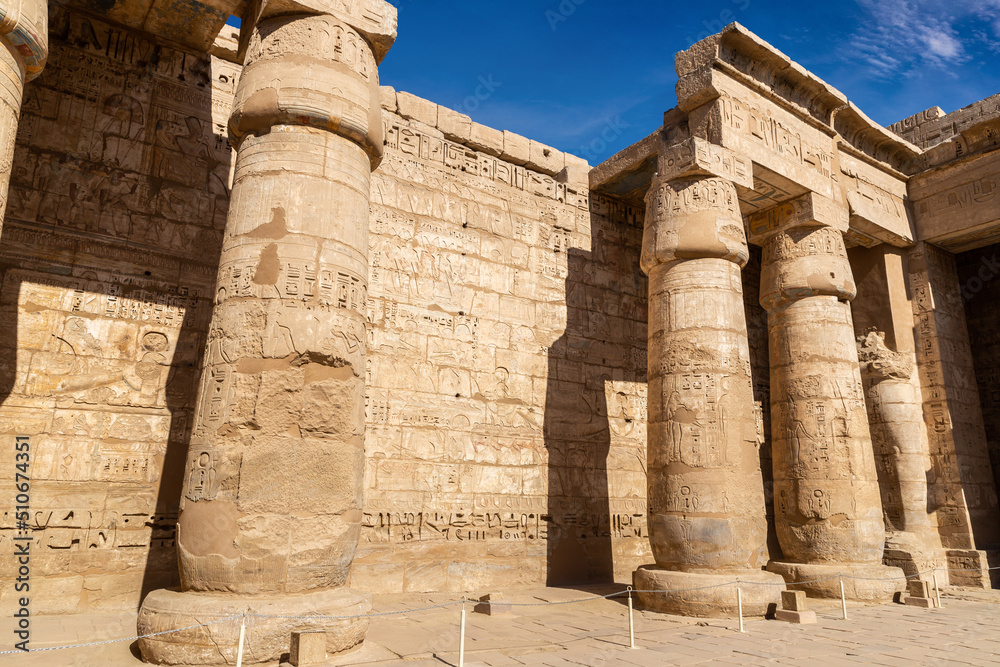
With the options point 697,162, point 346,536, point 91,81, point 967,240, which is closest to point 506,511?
point 346,536

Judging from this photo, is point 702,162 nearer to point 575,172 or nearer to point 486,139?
point 575,172

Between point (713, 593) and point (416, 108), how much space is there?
23.7ft

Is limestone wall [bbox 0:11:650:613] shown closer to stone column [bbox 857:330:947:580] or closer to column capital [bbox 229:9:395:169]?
column capital [bbox 229:9:395:169]

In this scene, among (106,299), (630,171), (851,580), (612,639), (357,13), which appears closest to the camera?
(612,639)

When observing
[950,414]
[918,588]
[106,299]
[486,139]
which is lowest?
[918,588]

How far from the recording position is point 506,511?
888 cm

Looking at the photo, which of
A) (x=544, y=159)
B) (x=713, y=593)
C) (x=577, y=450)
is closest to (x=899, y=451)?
(x=577, y=450)

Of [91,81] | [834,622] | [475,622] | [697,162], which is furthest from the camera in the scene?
[697,162]

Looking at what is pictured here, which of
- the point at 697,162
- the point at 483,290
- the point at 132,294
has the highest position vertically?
the point at 697,162

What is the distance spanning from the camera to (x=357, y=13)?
564 cm

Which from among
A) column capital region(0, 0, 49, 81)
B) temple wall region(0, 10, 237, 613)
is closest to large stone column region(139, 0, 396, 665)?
column capital region(0, 0, 49, 81)

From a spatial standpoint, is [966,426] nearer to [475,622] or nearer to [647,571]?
[647,571]

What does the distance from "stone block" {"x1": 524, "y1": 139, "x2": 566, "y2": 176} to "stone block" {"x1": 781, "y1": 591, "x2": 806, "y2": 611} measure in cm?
691

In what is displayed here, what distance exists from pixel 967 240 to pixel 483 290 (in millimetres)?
8392
